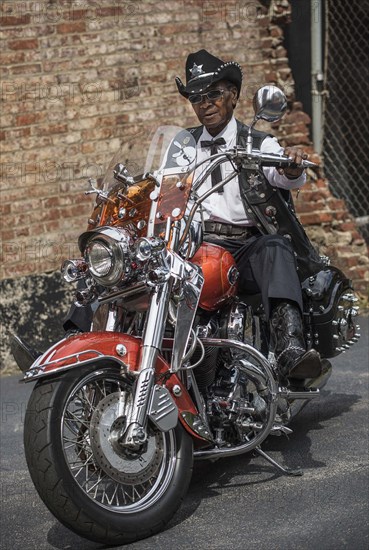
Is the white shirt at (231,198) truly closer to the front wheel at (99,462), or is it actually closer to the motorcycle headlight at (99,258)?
the motorcycle headlight at (99,258)

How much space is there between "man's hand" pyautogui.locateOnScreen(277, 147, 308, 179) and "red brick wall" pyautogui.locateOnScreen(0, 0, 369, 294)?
294cm

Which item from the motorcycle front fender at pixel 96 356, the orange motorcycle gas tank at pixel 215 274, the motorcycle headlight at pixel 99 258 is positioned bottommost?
the motorcycle front fender at pixel 96 356

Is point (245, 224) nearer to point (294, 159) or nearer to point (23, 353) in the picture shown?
point (294, 159)

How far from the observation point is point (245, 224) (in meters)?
5.34

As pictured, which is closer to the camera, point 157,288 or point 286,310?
point 157,288

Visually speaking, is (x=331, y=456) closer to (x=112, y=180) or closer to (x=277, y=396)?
(x=277, y=396)

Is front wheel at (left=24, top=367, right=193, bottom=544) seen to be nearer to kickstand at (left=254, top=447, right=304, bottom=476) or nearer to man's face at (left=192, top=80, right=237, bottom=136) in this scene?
kickstand at (left=254, top=447, right=304, bottom=476)

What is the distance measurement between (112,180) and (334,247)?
422 cm

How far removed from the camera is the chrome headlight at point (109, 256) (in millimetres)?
4352

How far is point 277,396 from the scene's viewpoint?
4895mm

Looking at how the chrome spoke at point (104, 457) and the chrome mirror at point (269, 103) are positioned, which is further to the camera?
the chrome mirror at point (269, 103)

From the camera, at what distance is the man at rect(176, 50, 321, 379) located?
16.6 feet

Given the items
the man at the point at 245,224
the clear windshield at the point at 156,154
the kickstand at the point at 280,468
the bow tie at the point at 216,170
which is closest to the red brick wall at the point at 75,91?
the man at the point at 245,224

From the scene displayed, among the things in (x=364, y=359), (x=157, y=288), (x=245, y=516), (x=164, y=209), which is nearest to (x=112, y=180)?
(x=164, y=209)
